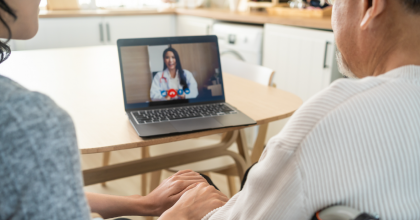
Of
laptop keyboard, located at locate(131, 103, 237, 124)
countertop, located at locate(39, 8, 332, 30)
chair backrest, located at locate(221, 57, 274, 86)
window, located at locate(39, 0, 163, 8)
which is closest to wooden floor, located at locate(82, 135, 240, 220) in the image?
chair backrest, located at locate(221, 57, 274, 86)

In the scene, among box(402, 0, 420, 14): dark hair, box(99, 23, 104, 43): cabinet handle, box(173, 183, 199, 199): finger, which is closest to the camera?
box(402, 0, 420, 14): dark hair

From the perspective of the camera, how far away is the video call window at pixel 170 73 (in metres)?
1.14

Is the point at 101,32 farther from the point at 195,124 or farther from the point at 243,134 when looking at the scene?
the point at 195,124

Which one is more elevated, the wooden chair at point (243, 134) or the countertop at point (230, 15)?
the countertop at point (230, 15)

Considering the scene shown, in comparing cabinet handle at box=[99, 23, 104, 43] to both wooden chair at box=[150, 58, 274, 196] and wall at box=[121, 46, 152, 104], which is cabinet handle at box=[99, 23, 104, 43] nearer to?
wooden chair at box=[150, 58, 274, 196]

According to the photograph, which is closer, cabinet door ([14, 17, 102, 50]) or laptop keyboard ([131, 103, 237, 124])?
laptop keyboard ([131, 103, 237, 124])

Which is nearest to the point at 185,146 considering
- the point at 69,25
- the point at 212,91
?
the point at 212,91

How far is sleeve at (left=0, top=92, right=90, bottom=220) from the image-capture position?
0.43 m

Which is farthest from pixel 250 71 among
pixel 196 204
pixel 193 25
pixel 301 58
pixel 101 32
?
pixel 101 32

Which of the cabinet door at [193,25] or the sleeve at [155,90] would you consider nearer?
the sleeve at [155,90]

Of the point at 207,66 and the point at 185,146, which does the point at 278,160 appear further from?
the point at 185,146

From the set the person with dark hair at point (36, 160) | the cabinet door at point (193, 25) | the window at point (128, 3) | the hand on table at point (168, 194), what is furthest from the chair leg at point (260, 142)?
the window at point (128, 3)

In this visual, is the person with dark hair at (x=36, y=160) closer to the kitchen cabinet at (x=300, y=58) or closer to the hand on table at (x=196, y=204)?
the hand on table at (x=196, y=204)

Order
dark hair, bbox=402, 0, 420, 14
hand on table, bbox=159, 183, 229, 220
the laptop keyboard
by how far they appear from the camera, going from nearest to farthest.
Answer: dark hair, bbox=402, 0, 420, 14 < hand on table, bbox=159, 183, 229, 220 < the laptop keyboard
